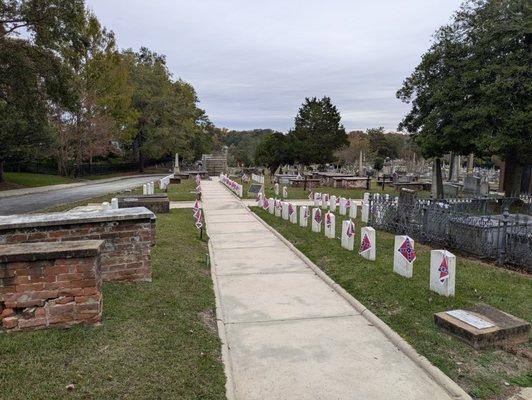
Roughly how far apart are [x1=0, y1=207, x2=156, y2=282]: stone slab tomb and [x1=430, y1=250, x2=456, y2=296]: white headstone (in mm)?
4258

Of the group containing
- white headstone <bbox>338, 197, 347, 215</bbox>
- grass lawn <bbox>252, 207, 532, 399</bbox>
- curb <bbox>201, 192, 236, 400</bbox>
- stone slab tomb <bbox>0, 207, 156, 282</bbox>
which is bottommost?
curb <bbox>201, 192, 236, 400</bbox>

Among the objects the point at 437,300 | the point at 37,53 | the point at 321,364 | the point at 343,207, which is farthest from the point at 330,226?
the point at 37,53

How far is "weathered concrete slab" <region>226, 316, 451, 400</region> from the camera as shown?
4.01 metres

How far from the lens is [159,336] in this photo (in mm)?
4758

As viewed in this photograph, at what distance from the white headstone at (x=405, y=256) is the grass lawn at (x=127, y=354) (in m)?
3.36

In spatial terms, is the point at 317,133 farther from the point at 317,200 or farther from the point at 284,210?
the point at 284,210

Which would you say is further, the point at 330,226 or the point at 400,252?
the point at 330,226

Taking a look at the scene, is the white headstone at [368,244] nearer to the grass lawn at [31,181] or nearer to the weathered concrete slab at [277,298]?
the weathered concrete slab at [277,298]

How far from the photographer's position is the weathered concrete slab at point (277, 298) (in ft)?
19.7

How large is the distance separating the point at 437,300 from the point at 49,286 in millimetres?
5039

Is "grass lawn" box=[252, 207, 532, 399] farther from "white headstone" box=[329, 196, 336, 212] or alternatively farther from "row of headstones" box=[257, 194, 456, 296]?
"white headstone" box=[329, 196, 336, 212]

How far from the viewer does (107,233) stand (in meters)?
6.21

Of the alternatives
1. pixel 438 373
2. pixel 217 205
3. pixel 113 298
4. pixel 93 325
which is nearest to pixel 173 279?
pixel 113 298

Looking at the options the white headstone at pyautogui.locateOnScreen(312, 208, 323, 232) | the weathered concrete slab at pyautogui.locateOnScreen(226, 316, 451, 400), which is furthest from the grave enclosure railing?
the weathered concrete slab at pyautogui.locateOnScreen(226, 316, 451, 400)
